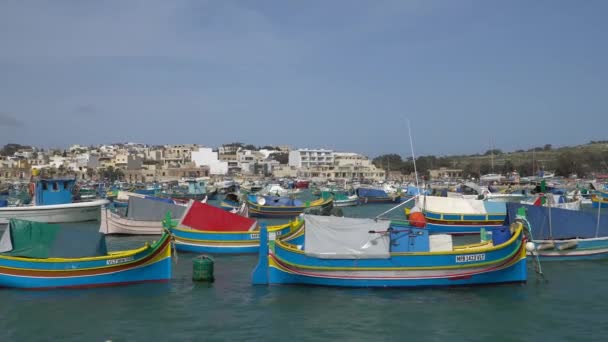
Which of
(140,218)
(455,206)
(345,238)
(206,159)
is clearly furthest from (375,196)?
(206,159)

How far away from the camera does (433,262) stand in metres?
16.4

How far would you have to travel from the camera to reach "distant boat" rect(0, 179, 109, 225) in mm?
38812

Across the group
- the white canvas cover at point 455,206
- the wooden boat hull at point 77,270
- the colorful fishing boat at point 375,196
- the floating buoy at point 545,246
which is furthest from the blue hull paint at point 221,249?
the colorful fishing boat at point 375,196

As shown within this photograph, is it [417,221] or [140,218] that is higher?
[417,221]

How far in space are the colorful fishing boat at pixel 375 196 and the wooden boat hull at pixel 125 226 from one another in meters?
40.6

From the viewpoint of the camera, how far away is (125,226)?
31156 millimetres

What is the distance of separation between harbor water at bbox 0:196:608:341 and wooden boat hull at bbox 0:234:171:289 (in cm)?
31

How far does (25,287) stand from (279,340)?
887 centimetres

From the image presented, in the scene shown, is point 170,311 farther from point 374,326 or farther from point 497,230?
point 497,230

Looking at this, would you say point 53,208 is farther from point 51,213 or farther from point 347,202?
point 347,202

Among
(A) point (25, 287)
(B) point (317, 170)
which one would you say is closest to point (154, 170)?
(B) point (317, 170)

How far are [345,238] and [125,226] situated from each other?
717 inches

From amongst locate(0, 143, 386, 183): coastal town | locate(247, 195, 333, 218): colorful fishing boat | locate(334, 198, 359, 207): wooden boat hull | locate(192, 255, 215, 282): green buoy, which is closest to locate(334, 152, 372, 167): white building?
locate(0, 143, 386, 183): coastal town

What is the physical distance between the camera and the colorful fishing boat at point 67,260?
54.6 ft
